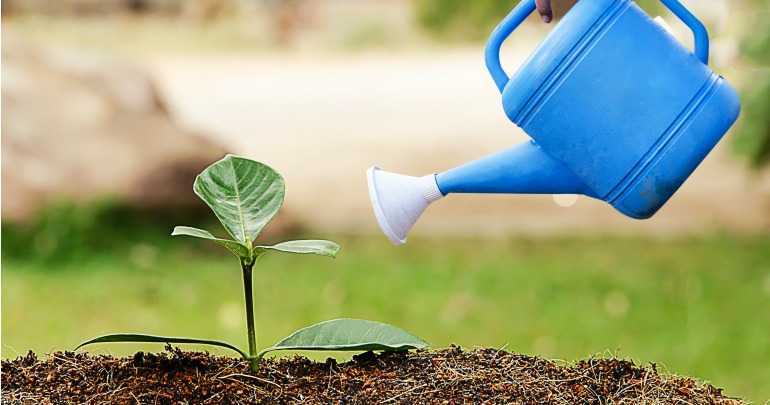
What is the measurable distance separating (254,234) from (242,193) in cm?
6

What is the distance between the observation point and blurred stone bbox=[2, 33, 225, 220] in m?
3.85

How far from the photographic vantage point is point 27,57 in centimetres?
433

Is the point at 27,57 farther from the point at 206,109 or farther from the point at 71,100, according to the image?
the point at 206,109

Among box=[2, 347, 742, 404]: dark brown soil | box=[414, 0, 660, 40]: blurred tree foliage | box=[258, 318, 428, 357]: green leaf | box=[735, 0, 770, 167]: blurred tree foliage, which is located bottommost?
box=[2, 347, 742, 404]: dark brown soil

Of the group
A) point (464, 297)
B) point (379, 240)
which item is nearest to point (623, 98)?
point (464, 297)

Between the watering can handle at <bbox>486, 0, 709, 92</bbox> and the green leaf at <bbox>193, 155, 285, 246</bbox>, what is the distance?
0.93 feet

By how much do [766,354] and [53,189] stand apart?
237 centimetres

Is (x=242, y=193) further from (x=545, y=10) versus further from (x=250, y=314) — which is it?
(x=545, y=10)

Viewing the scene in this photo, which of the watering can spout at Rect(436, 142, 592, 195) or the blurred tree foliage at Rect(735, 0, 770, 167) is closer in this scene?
the watering can spout at Rect(436, 142, 592, 195)

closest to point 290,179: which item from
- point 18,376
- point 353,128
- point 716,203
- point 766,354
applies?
point 353,128

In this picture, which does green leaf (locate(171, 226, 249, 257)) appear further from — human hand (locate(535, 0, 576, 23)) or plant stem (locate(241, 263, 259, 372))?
human hand (locate(535, 0, 576, 23))

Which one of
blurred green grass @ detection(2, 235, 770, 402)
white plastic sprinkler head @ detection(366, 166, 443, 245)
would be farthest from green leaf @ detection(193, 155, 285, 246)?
blurred green grass @ detection(2, 235, 770, 402)

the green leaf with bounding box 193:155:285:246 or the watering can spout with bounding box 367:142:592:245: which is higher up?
the green leaf with bounding box 193:155:285:246

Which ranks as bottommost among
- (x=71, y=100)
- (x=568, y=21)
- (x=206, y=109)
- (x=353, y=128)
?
(x=568, y=21)
